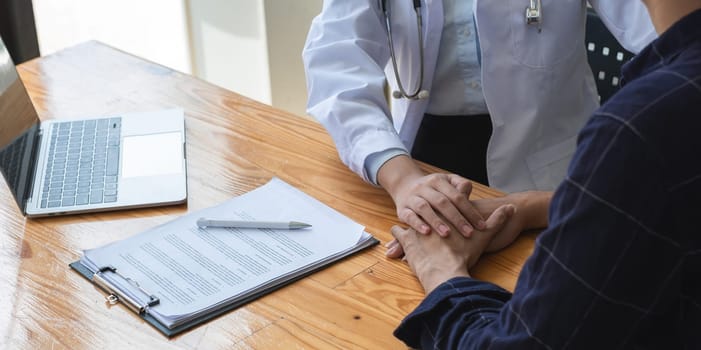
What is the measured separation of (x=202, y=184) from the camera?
4.66 feet

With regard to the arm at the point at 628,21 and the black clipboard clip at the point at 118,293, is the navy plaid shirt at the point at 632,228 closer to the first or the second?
the black clipboard clip at the point at 118,293

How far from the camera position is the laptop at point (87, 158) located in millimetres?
1366

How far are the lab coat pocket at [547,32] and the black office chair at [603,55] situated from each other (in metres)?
0.11

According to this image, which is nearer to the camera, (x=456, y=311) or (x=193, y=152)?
(x=456, y=311)

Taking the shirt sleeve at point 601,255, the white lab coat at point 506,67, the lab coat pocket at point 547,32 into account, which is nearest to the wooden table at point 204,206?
the white lab coat at point 506,67

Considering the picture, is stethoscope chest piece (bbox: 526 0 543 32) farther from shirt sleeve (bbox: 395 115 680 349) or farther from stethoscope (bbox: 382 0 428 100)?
shirt sleeve (bbox: 395 115 680 349)

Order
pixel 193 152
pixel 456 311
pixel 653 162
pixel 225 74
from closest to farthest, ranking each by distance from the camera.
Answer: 1. pixel 653 162
2. pixel 456 311
3. pixel 193 152
4. pixel 225 74

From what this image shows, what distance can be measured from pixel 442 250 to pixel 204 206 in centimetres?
40

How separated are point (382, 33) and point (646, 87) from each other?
36.3 inches

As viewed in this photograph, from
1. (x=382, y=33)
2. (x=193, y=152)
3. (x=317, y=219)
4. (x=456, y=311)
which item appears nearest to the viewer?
(x=456, y=311)

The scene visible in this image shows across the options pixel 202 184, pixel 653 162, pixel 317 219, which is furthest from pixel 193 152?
pixel 653 162

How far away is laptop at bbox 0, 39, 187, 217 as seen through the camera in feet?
4.48

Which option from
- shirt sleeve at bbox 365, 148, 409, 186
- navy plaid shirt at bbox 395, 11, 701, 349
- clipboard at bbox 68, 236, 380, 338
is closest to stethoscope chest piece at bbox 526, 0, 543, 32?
shirt sleeve at bbox 365, 148, 409, 186

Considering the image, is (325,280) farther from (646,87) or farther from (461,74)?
(461,74)
